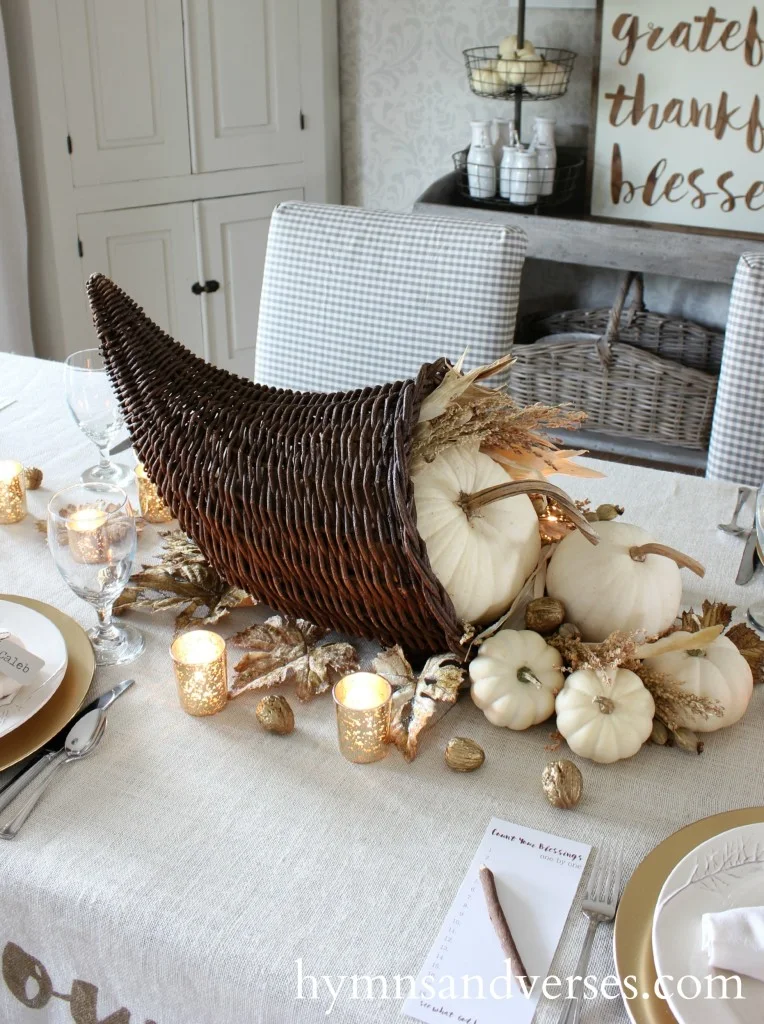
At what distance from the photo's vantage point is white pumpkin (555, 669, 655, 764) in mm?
718

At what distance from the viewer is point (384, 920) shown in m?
0.59

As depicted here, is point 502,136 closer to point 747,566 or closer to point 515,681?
point 747,566

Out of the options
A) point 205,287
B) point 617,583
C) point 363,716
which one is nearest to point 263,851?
point 363,716

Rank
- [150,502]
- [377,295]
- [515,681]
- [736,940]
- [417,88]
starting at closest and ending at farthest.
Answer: [736,940] → [515,681] → [150,502] → [377,295] → [417,88]

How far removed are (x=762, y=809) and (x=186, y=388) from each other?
0.55 m

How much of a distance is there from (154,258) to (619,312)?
1.27 meters

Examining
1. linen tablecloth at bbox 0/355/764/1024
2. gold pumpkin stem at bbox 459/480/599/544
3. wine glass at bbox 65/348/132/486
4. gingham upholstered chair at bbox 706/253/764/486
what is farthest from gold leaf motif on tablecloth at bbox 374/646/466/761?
gingham upholstered chair at bbox 706/253/764/486

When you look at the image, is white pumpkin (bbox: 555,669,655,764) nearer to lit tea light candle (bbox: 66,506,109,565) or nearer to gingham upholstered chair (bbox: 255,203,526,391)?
lit tea light candle (bbox: 66,506,109,565)

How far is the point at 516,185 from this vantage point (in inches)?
102

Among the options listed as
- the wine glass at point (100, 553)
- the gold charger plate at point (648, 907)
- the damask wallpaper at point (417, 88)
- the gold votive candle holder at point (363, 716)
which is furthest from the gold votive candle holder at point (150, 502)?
the damask wallpaper at point (417, 88)

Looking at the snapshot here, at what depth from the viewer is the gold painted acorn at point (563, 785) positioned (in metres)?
0.68

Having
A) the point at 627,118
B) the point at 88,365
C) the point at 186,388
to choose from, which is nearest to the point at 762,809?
the point at 186,388

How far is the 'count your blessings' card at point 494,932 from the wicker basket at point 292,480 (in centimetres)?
18

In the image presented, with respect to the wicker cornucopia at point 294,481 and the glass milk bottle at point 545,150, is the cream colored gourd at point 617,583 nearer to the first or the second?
the wicker cornucopia at point 294,481
